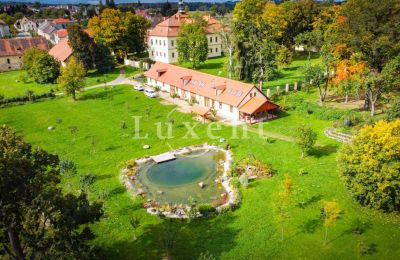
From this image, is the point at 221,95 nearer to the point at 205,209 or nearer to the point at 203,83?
the point at 203,83

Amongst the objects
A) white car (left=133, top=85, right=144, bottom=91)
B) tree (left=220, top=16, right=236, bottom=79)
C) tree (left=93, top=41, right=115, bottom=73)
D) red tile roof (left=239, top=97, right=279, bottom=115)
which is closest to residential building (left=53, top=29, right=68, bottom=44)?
tree (left=93, top=41, right=115, bottom=73)

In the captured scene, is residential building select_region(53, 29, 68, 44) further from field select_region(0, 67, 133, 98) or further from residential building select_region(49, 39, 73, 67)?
field select_region(0, 67, 133, 98)

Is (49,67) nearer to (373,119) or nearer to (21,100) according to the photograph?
(21,100)

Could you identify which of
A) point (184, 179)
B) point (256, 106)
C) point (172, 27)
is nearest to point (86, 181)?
point (184, 179)

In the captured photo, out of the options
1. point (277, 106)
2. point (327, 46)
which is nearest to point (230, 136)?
point (277, 106)

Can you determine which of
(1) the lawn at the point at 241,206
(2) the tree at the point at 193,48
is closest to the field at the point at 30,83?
(2) the tree at the point at 193,48

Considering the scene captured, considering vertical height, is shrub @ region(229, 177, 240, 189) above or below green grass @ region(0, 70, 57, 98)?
below
